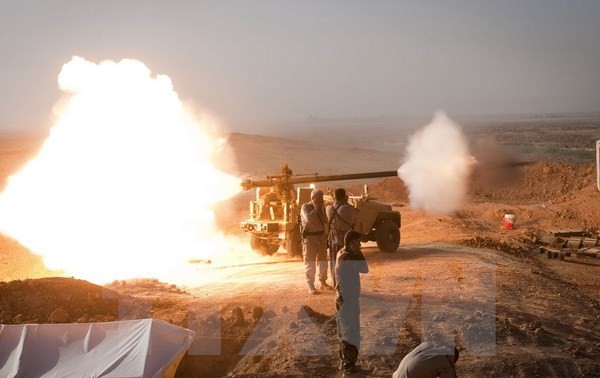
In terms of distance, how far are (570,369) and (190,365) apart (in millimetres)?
4980

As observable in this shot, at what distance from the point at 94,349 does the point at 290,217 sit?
7655 millimetres

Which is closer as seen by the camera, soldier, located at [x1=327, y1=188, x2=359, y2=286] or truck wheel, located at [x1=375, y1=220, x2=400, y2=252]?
soldier, located at [x1=327, y1=188, x2=359, y2=286]

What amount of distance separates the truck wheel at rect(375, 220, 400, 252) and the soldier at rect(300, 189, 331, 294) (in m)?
4.82

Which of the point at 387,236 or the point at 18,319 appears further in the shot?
the point at 387,236

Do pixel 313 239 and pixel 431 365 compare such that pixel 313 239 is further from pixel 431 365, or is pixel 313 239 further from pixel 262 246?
pixel 262 246

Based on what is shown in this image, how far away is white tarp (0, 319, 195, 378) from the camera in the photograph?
7957 millimetres

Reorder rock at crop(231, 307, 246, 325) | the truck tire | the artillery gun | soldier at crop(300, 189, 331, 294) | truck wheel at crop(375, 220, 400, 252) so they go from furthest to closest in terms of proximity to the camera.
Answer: the truck tire < truck wheel at crop(375, 220, 400, 252) < the artillery gun < soldier at crop(300, 189, 331, 294) < rock at crop(231, 307, 246, 325)

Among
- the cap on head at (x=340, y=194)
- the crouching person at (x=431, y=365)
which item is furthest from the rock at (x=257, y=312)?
the crouching person at (x=431, y=365)

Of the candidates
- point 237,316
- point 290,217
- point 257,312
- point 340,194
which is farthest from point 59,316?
point 290,217

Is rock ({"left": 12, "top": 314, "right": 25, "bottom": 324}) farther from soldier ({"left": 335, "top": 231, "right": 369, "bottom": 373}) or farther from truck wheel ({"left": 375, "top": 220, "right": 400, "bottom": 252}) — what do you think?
truck wheel ({"left": 375, "top": 220, "right": 400, "bottom": 252})

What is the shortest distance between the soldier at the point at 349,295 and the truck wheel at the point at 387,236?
792 cm

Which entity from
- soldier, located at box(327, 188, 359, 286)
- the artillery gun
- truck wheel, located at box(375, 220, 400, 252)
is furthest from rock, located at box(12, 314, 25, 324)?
truck wheel, located at box(375, 220, 400, 252)

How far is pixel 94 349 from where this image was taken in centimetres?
837

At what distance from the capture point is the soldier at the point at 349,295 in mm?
7789
